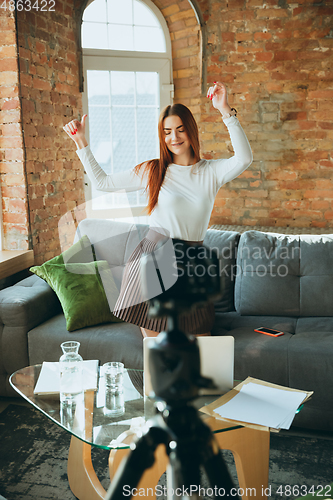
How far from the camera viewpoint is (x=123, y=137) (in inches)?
151

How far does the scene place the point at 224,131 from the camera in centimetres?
394

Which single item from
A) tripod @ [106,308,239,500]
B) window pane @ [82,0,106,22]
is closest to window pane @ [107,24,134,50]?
window pane @ [82,0,106,22]

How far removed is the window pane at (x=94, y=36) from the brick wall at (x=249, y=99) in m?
0.14

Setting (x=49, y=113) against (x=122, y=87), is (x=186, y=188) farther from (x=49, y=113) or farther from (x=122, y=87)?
(x=122, y=87)

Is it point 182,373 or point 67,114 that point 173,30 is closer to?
point 67,114

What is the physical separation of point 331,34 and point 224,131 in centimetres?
114

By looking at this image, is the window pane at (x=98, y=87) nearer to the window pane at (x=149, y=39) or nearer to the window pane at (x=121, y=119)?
the window pane at (x=121, y=119)

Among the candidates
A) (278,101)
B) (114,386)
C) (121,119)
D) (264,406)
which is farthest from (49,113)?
(264,406)

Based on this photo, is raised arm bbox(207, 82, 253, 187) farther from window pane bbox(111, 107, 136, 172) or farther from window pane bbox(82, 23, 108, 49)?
window pane bbox(82, 23, 108, 49)

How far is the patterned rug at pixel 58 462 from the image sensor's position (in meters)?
1.73

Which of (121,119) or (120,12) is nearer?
(120,12)

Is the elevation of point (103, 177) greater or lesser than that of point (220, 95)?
lesser

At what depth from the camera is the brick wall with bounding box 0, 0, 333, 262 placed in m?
3.29

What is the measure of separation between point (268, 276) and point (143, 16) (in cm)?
258
